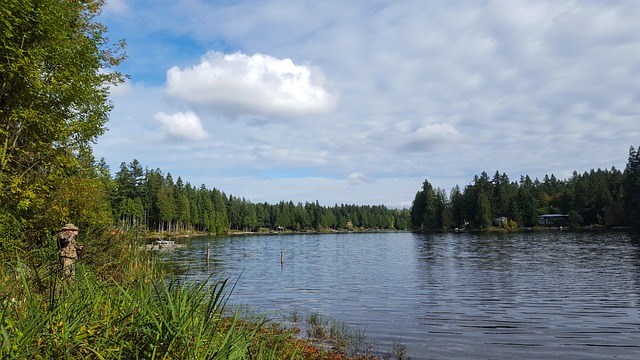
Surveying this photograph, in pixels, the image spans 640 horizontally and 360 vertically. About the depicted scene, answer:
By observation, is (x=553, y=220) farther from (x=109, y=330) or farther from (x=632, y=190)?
(x=109, y=330)

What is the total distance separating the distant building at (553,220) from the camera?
137 m

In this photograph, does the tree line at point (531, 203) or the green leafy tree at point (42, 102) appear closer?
the green leafy tree at point (42, 102)

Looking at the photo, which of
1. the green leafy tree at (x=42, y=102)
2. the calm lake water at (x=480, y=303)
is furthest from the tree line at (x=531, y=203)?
the green leafy tree at (x=42, y=102)

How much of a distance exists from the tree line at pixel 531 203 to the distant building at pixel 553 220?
303cm

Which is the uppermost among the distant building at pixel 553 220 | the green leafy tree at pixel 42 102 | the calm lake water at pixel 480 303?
the green leafy tree at pixel 42 102

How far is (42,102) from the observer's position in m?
17.2

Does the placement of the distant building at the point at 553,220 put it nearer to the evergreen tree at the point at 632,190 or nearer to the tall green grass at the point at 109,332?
the evergreen tree at the point at 632,190

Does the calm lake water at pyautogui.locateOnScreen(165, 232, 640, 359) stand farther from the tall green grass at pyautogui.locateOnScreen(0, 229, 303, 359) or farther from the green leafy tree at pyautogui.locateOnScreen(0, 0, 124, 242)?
the green leafy tree at pyautogui.locateOnScreen(0, 0, 124, 242)

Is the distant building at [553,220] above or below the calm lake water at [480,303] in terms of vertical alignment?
above

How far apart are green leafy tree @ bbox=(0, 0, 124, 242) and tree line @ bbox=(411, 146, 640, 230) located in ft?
378

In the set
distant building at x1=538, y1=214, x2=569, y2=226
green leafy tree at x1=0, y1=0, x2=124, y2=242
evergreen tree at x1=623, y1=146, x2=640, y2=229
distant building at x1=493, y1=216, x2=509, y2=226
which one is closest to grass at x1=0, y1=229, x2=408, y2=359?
green leafy tree at x1=0, y1=0, x2=124, y2=242

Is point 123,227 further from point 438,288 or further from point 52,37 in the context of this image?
point 438,288

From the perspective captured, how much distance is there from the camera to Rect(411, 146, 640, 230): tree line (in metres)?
108

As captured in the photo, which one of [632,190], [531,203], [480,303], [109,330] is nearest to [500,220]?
[531,203]
